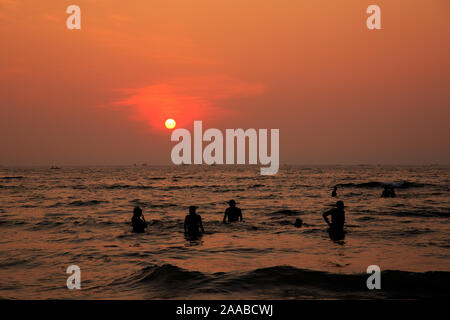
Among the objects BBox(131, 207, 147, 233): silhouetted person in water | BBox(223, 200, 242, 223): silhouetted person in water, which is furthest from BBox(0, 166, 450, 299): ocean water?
BBox(131, 207, 147, 233): silhouetted person in water

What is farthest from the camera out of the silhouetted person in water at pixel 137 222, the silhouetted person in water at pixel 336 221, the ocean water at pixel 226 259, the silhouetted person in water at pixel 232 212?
the silhouetted person in water at pixel 232 212

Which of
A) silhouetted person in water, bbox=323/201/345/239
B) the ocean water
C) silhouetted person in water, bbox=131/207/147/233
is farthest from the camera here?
silhouetted person in water, bbox=131/207/147/233

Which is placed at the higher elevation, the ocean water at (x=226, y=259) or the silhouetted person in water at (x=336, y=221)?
the silhouetted person in water at (x=336, y=221)

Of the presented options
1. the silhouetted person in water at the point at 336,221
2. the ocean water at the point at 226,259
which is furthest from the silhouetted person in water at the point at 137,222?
the silhouetted person in water at the point at 336,221

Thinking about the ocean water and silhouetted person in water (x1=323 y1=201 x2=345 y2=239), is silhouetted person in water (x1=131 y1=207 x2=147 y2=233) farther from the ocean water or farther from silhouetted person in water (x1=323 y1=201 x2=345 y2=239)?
silhouetted person in water (x1=323 y1=201 x2=345 y2=239)

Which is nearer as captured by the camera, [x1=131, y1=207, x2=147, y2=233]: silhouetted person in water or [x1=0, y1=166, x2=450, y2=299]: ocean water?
[x1=0, y1=166, x2=450, y2=299]: ocean water

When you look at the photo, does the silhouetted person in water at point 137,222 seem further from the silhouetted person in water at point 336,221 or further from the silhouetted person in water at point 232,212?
the silhouetted person in water at point 336,221

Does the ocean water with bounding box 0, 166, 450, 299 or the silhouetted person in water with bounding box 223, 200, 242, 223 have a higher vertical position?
the silhouetted person in water with bounding box 223, 200, 242, 223

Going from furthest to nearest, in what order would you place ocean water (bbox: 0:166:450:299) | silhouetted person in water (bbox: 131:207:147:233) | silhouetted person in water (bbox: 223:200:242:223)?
1. silhouetted person in water (bbox: 223:200:242:223)
2. silhouetted person in water (bbox: 131:207:147:233)
3. ocean water (bbox: 0:166:450:299)

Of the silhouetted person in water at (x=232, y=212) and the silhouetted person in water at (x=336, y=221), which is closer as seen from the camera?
the silhouetted person in water at (x=336, y=221)

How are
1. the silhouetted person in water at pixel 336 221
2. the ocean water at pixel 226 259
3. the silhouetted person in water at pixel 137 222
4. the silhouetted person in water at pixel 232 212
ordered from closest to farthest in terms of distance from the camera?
the ocean water at pixel 226 259, the silhouetted person in water at pixel 336 221, the silhouetted person in water at pixel 137 222, the silhouetted person in water at pixel 232 212

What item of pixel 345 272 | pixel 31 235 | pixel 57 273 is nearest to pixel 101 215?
pixel 31 235

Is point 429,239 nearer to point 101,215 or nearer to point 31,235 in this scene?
point 31,235
